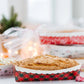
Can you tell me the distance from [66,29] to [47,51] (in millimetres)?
173

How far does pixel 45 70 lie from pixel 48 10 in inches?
98.6

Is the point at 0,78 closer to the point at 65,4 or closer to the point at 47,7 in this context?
the point at 47,7

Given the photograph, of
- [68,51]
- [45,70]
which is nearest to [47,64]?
[45,70]

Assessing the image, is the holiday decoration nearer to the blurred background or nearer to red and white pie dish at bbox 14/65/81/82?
red and white pie dish at bbox 14/65/81/82

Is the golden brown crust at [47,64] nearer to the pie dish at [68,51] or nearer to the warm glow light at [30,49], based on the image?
the pie dish at [68,51]

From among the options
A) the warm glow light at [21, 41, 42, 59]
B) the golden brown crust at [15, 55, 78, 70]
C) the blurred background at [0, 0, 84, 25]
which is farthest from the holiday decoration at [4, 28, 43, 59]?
the blurred background at [0, 0, 84, 25]

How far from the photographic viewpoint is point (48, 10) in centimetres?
318

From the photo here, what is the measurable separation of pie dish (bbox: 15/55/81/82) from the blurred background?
1669mm

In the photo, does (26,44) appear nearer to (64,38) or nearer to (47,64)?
(64,38)

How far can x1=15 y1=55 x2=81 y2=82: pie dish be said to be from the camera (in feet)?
2.45

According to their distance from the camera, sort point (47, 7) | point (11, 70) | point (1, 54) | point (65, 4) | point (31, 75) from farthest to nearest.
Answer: point (65, 4) < point (47, 7) < point (1, 54) < point (11, 70) < point (31, 75)

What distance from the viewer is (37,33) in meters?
1.05

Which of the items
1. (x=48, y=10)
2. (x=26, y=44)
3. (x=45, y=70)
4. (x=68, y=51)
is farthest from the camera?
(x=48, y=10)

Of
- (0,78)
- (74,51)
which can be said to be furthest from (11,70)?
(74,51)
